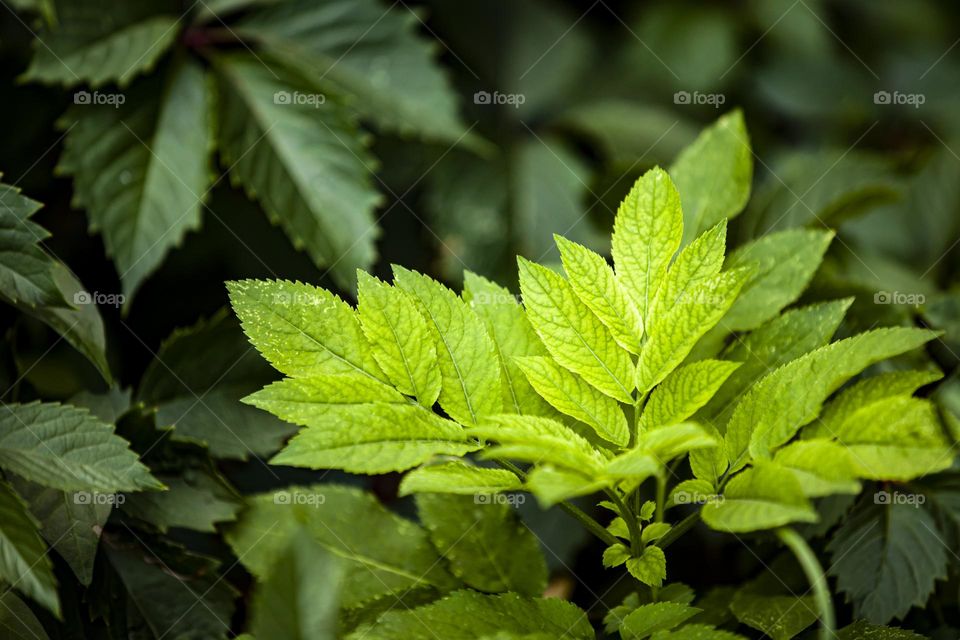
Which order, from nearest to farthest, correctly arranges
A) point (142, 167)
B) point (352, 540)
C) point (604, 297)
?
point (604, 297) → point (352, 540) → point (142, 167)

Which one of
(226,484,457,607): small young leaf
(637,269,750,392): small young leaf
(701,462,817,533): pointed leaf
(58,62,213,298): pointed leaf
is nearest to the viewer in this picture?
(701,462,817,533): pointed leaf

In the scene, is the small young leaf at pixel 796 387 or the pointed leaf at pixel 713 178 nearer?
the small young leaf at pixel 796 387

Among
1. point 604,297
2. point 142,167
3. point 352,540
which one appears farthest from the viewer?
point 142,167

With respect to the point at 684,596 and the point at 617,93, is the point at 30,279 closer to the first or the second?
the point at 684,596

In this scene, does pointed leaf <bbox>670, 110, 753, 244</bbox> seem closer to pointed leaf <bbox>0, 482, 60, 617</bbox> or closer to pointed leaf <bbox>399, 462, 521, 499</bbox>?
pointed leaf <bbox>399, 462, 521, 499</bbox>

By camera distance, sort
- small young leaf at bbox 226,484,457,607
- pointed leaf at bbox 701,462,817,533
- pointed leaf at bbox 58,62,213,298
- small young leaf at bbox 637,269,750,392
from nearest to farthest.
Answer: pointed leaf at bbox 701,462,817,533 → small young leaf at bbox 637,269,750,392 → small young leaf at bbox 226,484,457,607 → pointed leaf at bbox 58,62,213,298

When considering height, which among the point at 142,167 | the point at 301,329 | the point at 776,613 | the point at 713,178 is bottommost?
the point at 776,613

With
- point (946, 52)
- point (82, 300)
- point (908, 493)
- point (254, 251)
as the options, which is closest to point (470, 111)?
point (254, 251)

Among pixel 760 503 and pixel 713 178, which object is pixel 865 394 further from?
pixel 713 178

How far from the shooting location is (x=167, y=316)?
107 cm

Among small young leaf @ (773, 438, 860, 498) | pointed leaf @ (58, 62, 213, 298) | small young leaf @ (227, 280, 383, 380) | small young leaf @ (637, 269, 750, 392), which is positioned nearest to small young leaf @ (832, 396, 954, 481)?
small young leaf @ (773, 438, 860, 498)

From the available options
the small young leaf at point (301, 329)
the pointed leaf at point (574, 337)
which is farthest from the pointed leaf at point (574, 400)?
the small young leaf at point (301, 329)

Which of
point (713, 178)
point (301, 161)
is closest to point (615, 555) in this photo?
point (713, 178)

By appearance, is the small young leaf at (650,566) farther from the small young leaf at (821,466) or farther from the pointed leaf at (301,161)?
the pointed leaf at (301,161)
